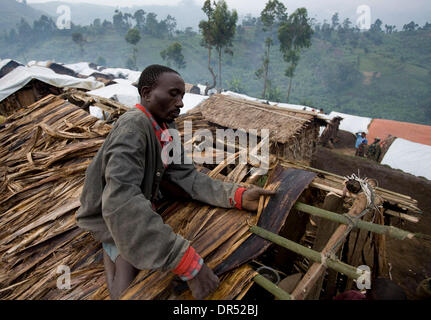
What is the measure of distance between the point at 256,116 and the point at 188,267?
1091 centimetres

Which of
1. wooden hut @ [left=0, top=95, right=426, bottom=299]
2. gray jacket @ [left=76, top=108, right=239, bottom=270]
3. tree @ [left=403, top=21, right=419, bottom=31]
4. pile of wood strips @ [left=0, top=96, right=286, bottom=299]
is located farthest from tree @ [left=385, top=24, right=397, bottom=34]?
gray jacket @ [left=76, top=108, right=239, bottom=270]

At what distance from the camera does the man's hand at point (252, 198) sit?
6.54 feet

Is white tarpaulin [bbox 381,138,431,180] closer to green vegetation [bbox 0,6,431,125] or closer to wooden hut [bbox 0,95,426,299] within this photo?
wooden hut [bbox 0,95,426,299]

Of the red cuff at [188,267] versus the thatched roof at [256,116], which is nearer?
the red cuff at [188,267]

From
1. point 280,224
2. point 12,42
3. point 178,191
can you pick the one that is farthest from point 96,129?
point 12,42

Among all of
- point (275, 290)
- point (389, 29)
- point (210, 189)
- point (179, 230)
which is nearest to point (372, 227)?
point (275, 290)

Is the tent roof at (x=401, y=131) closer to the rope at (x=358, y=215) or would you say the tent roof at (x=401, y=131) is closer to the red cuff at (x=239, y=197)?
the rope at (x=358, y=215)

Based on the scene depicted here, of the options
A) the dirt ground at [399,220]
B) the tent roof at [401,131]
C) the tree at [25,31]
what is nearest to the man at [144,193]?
the dirt ground at [399,220]

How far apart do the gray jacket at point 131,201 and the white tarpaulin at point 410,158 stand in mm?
16622

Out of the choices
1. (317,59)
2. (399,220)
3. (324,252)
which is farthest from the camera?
(317,59)

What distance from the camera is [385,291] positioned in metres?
1.88

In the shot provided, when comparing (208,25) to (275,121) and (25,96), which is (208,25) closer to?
(275,121)
